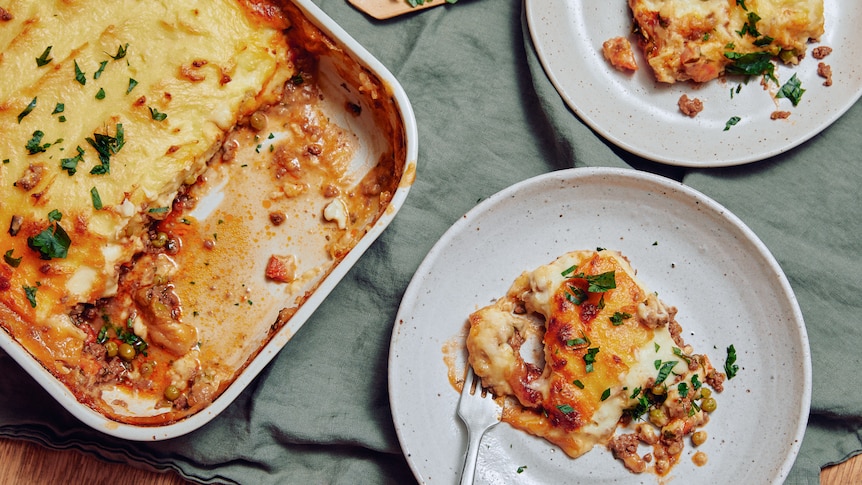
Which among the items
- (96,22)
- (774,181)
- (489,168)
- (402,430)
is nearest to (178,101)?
(96,22)

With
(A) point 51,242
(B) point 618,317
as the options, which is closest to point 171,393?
(A) point 51,242

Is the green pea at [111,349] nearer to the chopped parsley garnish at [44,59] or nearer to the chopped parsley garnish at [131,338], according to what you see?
the chopped parsley garnish at [131,338]

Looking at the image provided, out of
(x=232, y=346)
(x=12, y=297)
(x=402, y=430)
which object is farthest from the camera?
(x=232, y=346)

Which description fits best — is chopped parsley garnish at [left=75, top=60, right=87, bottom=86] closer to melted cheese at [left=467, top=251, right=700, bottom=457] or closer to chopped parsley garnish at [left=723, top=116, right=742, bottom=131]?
melted cheese at [left=467, top=251, right=700, bottom=457]

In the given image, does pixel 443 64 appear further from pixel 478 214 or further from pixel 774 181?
pixel 774 181

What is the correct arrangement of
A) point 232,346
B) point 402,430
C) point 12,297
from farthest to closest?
point 232,346 < point 402,430 < point 12,297

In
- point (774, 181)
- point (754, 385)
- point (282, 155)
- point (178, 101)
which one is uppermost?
point (178, 101)
